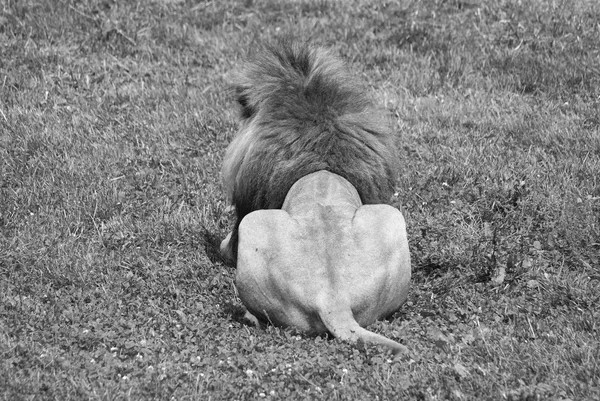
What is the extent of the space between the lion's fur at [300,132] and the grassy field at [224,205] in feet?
2.26

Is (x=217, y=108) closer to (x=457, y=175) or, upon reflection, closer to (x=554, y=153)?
(x=457, y=175)

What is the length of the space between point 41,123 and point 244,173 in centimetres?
257

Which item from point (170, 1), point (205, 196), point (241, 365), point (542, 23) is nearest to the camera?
point (241, 365)

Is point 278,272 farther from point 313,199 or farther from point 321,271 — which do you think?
point 313,199

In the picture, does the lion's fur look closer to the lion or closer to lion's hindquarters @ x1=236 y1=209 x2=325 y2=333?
the lion

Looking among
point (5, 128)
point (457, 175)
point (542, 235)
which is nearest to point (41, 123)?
point (5, 128)

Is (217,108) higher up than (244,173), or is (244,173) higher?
(244,173)

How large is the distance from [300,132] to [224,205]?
136 cm

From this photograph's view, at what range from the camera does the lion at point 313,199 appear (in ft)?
15.3

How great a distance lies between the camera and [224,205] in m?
6.50

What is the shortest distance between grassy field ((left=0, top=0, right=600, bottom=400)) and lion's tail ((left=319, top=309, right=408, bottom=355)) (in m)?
0.08

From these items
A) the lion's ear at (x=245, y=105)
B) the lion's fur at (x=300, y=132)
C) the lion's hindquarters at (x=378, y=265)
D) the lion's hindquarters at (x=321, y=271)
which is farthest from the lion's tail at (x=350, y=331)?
the lion's ear at (x=245, y=105)

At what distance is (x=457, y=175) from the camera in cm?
671

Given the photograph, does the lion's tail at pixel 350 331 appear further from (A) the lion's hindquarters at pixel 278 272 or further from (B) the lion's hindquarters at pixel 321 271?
(A) the lion's hindquarters at pixel 278 272
